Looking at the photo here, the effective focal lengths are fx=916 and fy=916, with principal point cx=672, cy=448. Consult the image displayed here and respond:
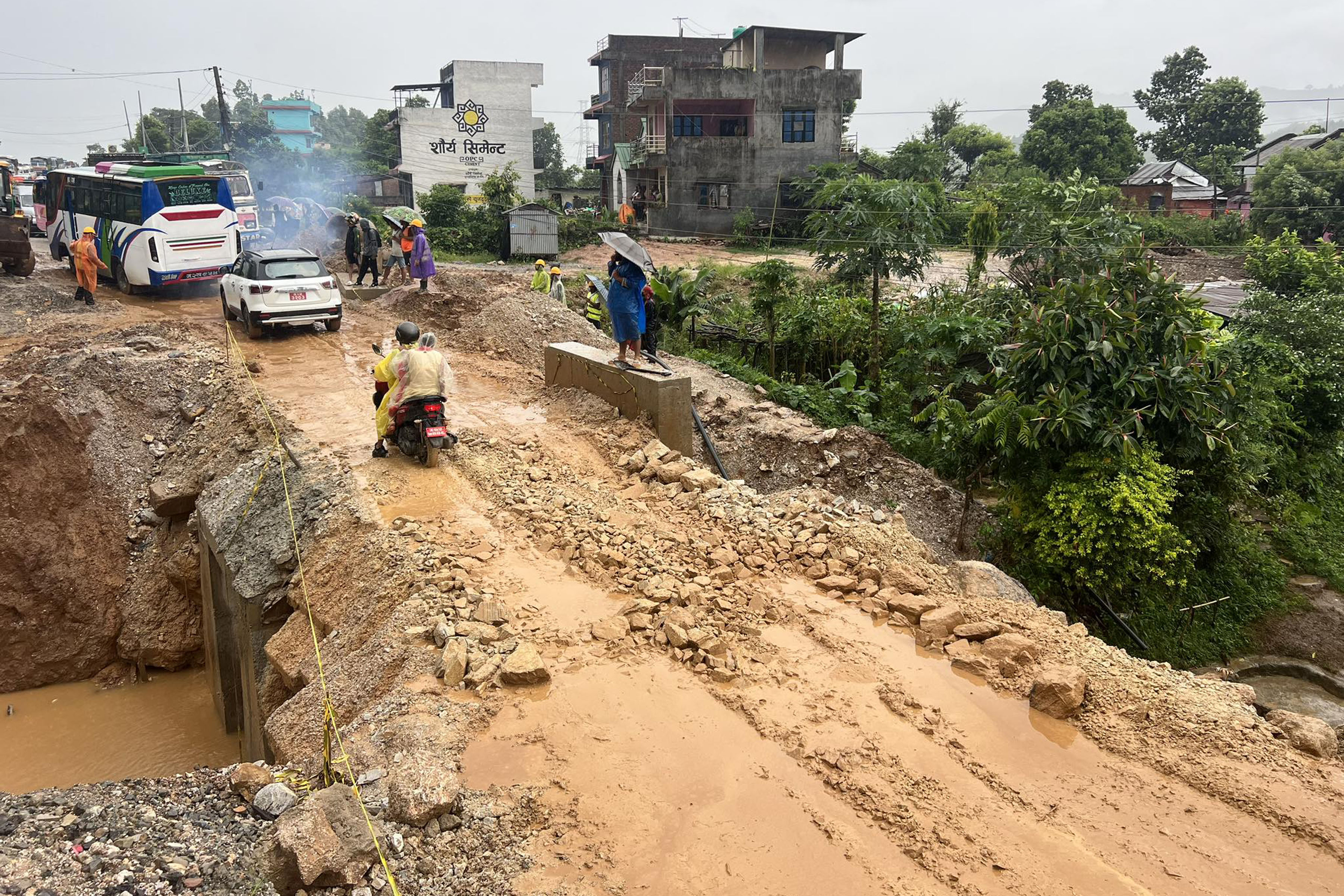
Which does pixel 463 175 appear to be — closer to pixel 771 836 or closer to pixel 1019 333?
pixel 1019 333

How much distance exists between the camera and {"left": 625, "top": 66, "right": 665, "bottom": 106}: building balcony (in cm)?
3525

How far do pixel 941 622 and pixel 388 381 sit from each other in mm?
5753

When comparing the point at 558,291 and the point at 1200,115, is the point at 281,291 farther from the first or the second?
the point at 1200,115

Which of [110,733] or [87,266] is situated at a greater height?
[87,266]

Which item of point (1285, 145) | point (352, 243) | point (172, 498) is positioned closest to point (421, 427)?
point (172, 498)

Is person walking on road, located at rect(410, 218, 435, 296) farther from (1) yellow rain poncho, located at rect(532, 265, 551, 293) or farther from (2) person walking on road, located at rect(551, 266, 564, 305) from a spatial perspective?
(2) person walking on road, located at rect(551, 266, 564, 305)

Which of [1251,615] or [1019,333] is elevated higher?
[1019,333]

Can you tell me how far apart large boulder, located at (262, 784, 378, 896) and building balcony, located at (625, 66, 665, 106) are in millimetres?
32719

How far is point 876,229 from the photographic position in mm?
14148

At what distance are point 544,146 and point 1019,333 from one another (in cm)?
6057

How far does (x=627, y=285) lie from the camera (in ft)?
32.6

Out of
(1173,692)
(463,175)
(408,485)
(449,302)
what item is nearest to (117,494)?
(408,485)

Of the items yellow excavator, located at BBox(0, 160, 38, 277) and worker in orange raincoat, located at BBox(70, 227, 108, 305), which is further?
yellow excavator, located at BBox(0, 160, 38, 277)

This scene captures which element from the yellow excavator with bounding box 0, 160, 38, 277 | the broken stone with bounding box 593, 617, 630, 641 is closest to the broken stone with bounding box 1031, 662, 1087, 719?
the broken stone with bounding box 593, 617, 630, 641
